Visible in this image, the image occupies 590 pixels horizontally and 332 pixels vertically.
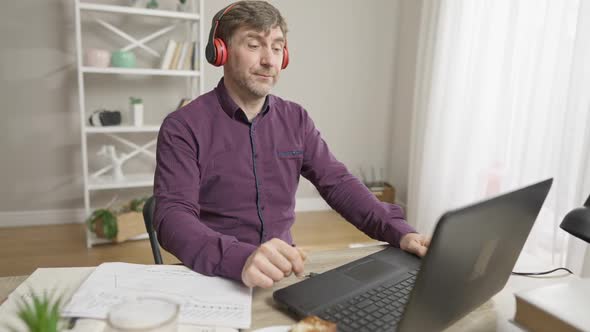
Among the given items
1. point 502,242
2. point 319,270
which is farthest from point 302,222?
point 502,242

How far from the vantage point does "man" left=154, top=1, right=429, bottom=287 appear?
1.21 m

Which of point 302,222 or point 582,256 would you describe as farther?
point 302,222

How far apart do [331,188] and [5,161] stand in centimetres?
265

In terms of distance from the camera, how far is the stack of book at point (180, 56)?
2957 millimetres

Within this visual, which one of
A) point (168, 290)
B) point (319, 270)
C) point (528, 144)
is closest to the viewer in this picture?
point (168, 290)

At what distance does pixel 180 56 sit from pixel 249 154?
191 cm

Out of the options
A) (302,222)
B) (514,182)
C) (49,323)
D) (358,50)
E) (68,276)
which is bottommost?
(302,222)

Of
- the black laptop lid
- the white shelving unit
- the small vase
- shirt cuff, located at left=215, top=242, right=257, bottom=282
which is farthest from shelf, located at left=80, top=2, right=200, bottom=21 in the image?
the black laptop lid

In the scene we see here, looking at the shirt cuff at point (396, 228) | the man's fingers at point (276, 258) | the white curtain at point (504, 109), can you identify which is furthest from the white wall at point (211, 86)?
the man's fingers at point (276, 258)

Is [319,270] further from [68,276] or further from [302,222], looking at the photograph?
[302,222]

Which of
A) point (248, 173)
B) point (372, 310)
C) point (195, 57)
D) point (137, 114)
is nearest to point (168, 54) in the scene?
point (195, 57)

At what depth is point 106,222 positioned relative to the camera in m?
Answer: 2.79

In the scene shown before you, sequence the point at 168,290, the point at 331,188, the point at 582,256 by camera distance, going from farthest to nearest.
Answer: the point at 582,256 → the point at 331,188 → the point at 168,290

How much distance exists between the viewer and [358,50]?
3.67 m
